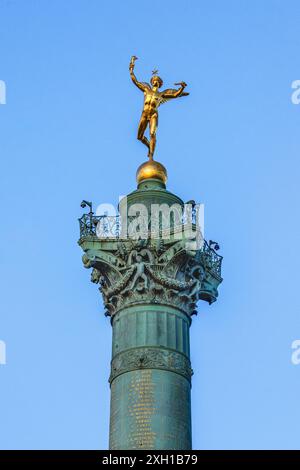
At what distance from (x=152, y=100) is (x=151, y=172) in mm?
3104

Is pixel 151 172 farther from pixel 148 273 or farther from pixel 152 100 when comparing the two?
pixel 148 273

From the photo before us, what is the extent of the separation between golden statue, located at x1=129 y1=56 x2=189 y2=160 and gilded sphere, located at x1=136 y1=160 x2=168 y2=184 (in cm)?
66

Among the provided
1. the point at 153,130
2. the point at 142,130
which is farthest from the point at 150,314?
the point at 142,130

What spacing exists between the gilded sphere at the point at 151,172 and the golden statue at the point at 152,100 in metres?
0.66

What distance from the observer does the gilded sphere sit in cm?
4912

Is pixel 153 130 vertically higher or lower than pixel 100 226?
higher

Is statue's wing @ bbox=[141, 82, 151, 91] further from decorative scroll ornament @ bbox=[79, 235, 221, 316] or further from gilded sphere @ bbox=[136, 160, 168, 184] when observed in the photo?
decorative scroll ornament @ bbox=[79, 235, 221, 316]

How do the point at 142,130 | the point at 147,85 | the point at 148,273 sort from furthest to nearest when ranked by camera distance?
1. the point at 147,85
2. the point at 142,130
3. the point at 148,273

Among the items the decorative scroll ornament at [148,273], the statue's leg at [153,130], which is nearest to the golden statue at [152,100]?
the statue's leg at [153,130]

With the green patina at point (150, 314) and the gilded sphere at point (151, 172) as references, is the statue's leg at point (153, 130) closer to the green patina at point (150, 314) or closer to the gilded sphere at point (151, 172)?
the gilded sphere at point (151, 172)

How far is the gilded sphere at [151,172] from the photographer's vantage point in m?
49.1

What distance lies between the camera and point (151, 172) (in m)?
49.1
